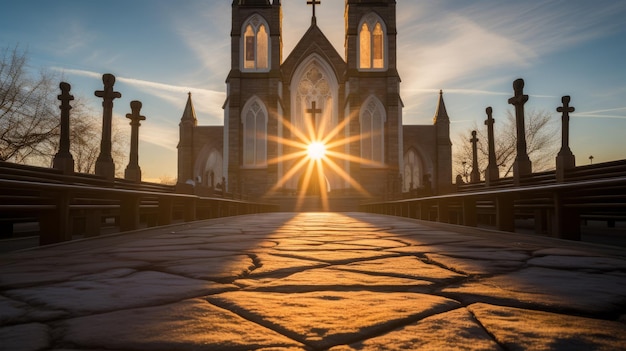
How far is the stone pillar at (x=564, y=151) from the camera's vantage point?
968 centimetres

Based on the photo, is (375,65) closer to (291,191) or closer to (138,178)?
(291,191)

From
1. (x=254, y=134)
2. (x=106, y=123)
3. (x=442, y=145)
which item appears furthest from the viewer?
(x=442, y=145)

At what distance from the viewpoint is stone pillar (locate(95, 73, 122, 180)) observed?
1136 centimetres

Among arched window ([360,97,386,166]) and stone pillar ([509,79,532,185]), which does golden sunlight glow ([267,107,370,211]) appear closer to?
arched window ([360,97,386,166])

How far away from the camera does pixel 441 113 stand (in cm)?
4328

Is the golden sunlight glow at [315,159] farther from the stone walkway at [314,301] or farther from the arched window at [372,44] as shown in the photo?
the stone walkway at [314,301]

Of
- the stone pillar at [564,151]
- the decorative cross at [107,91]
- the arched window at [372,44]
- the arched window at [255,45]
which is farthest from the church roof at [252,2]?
the decorative cross at [107,91]

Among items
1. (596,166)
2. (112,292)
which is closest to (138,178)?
(596,166)

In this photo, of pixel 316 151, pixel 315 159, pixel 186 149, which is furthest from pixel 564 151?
pixel 186 149

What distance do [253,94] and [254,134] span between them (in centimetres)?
300

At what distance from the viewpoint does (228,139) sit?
3525cm

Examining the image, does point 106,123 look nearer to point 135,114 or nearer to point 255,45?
point 135,114

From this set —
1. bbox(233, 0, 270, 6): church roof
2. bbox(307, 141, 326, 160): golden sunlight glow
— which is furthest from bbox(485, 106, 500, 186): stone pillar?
bbox(233, 0, 270, 6): church roof

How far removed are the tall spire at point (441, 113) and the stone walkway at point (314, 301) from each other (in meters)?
40.5
